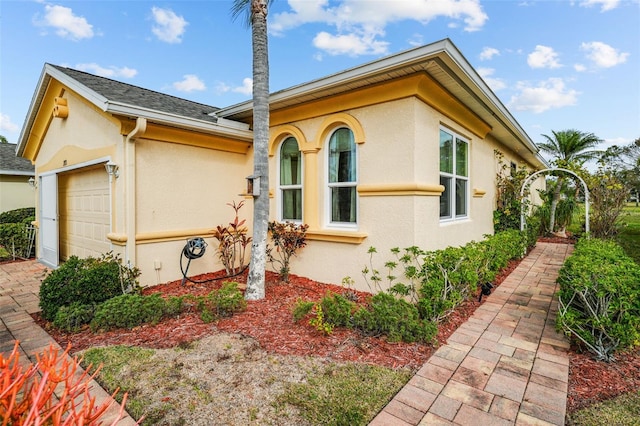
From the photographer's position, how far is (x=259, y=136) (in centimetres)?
479

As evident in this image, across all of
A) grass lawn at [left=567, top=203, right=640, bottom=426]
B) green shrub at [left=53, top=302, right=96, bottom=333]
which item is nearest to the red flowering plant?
green shrub at [left=53, top=302, right=96, bottom=333]

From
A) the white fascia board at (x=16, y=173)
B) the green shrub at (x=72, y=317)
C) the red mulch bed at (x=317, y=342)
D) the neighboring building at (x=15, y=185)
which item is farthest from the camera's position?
the neighboring building at (x=15, y=185)

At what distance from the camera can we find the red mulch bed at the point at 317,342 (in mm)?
2855

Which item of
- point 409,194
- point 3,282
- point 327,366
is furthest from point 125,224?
point 409,194

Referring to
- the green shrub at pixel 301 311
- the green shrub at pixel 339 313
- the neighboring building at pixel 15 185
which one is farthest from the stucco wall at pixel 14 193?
the green shrub at pixel 339 313

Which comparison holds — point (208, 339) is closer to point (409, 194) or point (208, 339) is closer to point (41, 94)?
point (409, 194)

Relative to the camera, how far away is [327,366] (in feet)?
9.86

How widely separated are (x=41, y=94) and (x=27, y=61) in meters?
1.96

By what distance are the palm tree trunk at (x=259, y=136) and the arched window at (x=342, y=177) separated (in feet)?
4.86

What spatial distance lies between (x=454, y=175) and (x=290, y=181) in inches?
134

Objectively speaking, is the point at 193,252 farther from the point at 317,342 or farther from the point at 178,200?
the point at 317,342

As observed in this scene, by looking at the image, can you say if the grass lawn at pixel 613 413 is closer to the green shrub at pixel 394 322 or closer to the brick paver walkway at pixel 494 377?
the brick paver walkway at pixel 494 377

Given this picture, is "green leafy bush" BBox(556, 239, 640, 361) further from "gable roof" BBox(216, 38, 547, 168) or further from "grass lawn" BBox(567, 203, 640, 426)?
"gable roof" BBox(216, 38, 547, 168)

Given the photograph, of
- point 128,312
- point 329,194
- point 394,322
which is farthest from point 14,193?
point 394,322
